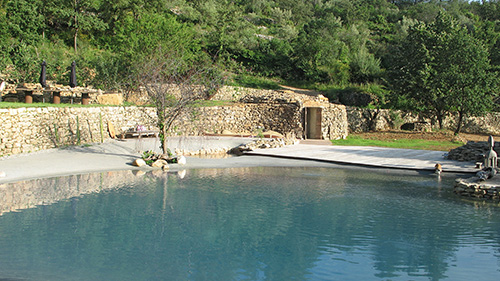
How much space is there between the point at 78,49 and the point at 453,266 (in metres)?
37.1

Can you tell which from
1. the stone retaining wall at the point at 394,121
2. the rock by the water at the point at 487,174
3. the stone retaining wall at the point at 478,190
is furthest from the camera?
the stone retaining wall at the point at 394,121

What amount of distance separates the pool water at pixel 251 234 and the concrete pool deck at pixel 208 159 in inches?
102

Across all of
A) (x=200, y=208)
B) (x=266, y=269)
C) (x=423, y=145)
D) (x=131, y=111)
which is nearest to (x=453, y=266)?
(x=266, y=269)

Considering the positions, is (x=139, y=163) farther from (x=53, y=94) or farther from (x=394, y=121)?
(x=394, y=121)

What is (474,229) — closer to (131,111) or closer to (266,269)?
(266,269)

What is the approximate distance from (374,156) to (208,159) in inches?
285

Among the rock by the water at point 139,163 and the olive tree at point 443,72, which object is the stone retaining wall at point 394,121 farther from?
the rock by the water at point 139,163

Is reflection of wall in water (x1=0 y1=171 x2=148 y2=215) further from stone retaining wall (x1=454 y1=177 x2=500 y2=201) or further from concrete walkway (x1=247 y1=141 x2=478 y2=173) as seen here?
stone retaining wall (x1=454 y1=177 x2=500 y2=201)

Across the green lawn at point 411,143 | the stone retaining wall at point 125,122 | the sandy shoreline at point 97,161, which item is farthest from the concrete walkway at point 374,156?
the stone retaining wall at point 125,122

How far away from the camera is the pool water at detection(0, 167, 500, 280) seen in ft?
23.1

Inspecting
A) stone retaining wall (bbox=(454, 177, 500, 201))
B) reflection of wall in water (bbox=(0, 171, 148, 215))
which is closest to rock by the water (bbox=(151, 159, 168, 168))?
reflection of wall in water (bbox=(0, 171, 148, 215))

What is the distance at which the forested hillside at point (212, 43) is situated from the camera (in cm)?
2988

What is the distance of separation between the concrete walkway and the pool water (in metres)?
3.14

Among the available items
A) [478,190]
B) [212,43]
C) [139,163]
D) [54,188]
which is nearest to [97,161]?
[139,163]
